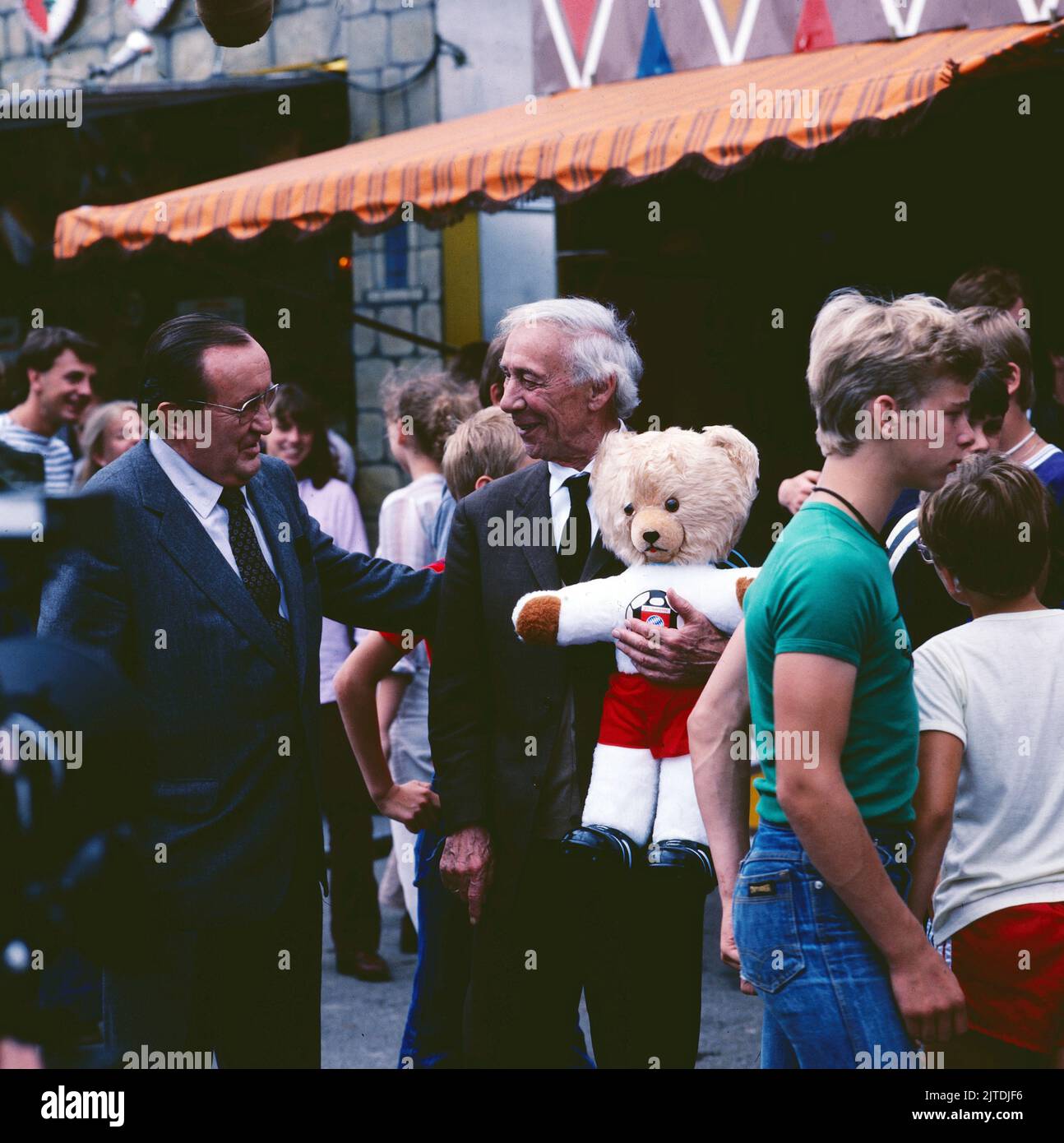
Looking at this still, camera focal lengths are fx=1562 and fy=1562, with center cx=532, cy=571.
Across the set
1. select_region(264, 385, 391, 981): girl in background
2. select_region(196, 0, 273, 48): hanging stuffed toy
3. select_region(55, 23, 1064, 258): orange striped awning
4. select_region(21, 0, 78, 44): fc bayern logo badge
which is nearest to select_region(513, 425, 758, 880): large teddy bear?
select_region(196, 0, 273, 48): hanging stuffed toy

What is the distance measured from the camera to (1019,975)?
109 inches

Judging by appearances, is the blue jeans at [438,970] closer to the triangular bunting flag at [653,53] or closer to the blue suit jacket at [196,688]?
the blue suit jacket at [196,688]

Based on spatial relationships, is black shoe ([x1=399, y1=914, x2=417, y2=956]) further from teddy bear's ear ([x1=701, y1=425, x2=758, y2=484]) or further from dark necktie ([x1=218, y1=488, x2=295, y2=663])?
teddy bear's ear ([x1=701, y1=425, x2=758, y2=484])

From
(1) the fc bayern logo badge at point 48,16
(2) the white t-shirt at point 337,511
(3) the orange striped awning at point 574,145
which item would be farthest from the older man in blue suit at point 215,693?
(1) the fc bayern logo badge at point 48,16

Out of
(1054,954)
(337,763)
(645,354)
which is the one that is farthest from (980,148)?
(1054,954)

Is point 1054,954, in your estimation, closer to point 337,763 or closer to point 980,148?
point 337,763

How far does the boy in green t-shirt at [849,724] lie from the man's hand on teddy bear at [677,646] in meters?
0.56

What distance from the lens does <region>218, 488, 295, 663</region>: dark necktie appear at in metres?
3.30

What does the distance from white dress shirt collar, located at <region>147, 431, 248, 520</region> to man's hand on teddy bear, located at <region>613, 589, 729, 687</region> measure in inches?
35.5

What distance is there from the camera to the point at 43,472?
233 inches

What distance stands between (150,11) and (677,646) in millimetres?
9488

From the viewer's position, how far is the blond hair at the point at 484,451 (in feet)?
12.9

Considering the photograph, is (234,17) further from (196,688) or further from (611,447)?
(196,688)

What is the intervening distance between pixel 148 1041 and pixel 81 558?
96cm
